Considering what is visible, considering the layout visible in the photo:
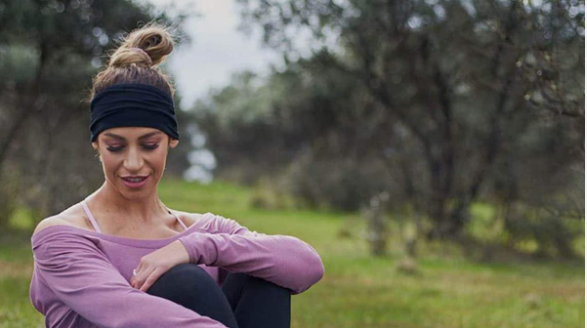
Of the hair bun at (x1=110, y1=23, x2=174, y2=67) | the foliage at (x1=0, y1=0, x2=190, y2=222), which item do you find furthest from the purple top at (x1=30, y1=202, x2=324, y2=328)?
the foliage at (x1=0, y1=0, x2=190, y2=222)

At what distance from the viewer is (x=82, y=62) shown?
14.2 metres

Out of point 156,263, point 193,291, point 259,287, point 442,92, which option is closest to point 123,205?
point 156,263

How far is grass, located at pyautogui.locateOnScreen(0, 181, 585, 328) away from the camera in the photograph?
8000 millimetres

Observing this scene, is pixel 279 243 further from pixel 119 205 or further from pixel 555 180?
pixel 555 180

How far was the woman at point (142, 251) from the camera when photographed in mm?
2822

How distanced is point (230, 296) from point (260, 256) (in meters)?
0.26

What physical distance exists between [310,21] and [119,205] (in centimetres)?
1048

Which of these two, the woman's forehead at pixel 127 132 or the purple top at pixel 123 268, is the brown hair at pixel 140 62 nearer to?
the woman's forehead at pixel 127 132

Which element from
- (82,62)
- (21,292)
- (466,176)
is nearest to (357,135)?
(466,176)

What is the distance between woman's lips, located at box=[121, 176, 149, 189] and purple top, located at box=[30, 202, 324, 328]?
0.62ft

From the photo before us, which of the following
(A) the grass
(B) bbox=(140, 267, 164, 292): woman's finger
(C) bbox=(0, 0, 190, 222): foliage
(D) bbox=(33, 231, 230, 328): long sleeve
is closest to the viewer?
(D) bbox=(33, 231, 230, 328): long sleeve

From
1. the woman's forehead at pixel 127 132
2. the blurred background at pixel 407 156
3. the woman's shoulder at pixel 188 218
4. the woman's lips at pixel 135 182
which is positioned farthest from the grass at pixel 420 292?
the woman's forehead at pixel 127 132

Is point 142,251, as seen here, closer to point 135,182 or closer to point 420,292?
point 135,182

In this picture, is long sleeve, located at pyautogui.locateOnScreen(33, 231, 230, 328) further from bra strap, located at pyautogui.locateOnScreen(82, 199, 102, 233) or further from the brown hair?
the brown hair
